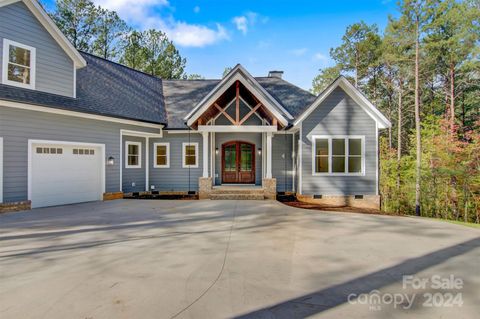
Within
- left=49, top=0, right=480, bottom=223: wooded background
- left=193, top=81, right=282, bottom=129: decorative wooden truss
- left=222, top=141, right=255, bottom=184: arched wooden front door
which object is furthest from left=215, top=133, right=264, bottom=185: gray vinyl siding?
left=49, top=0, right=480, bottom=223: wooded background

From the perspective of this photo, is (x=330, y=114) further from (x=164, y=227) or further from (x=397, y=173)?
(x=397, y=173)

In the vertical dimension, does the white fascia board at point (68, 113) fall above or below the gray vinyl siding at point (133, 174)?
above

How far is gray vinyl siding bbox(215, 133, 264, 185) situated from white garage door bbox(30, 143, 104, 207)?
5195 mm

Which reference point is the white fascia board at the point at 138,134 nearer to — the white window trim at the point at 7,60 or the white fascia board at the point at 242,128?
the white fascia board at the point at 242,128

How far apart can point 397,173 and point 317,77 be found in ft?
57.3

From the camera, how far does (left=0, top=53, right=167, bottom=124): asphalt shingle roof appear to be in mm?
8711

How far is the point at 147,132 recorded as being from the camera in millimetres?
12289

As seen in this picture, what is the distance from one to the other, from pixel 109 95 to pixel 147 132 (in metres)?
2.26

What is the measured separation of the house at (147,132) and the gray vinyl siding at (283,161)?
1.9 inches

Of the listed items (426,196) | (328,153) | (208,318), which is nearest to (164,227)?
(208,318)

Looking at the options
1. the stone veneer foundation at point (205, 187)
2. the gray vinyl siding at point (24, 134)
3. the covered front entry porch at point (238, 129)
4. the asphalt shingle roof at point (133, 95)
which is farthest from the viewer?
the stone veneer foundation at point (205, 187)

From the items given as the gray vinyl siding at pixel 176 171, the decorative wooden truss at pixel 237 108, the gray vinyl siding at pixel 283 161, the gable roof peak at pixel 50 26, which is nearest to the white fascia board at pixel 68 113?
the gray vinyl siding at pixel 176 171

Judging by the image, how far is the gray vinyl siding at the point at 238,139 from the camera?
13.1 metres

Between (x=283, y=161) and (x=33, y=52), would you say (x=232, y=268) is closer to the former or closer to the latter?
(x=283, y=161)
